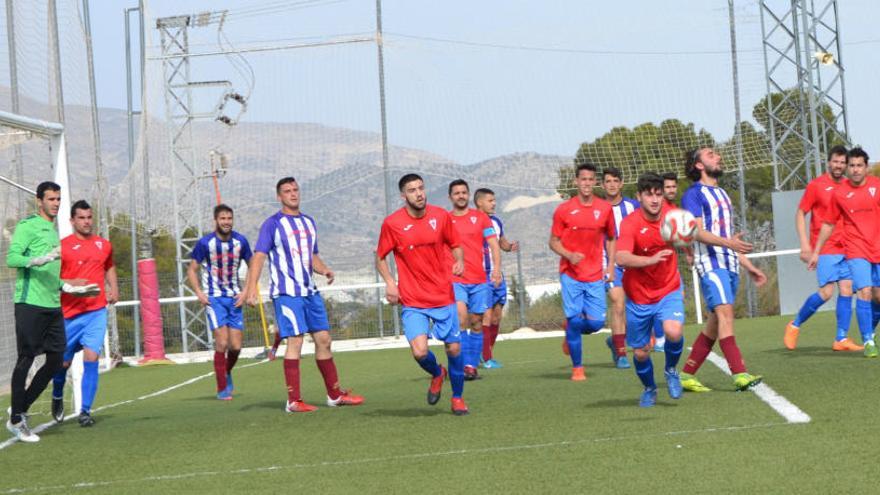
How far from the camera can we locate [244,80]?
28.9m

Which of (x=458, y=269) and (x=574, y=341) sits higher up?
(x=458, y=269)

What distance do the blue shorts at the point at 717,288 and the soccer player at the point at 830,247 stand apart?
243cm

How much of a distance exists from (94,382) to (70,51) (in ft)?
17.0

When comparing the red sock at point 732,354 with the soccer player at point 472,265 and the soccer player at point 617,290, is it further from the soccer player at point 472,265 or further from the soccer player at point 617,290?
the soccer player at point 472,265

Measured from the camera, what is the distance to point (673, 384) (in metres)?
9.66

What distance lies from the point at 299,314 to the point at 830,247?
5.43 m

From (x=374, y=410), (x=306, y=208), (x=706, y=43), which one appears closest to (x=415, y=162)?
(x=306, y=208)

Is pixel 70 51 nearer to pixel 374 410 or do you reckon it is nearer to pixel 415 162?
pixel 374 410

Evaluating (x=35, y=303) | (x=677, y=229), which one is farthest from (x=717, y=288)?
(x=35, y=303)

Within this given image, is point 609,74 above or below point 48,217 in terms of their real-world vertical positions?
above

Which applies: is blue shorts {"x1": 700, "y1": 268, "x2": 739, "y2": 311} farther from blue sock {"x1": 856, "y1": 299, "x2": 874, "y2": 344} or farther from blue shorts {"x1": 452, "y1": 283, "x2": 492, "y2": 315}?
blue shorts {"x1": 452, "y1": 283, "x2": 492, "y2": 315}

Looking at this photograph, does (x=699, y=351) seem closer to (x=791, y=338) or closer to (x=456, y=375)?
(x=456, y=375)

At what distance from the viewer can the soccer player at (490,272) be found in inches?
588

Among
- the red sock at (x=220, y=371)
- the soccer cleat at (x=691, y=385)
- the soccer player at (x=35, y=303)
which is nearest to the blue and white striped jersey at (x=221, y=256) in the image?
the red sock at (x=220, y=371)
